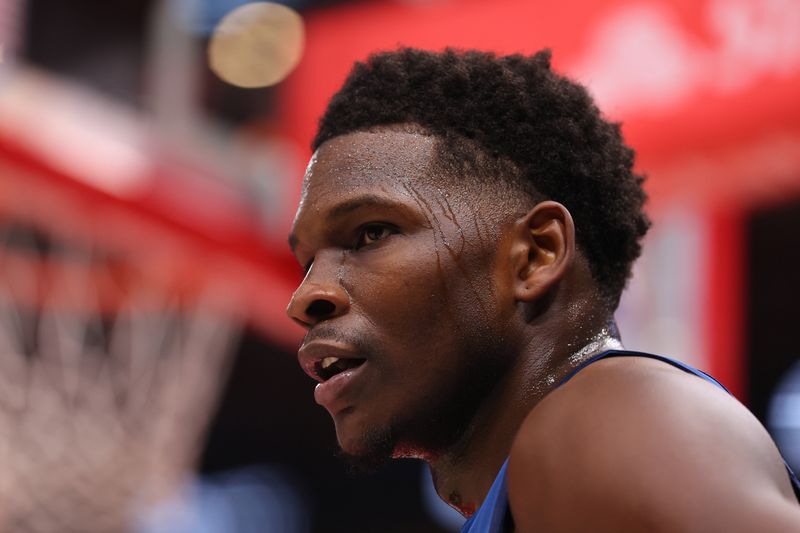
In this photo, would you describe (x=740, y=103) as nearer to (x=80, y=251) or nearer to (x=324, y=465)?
(x=80, y=251)

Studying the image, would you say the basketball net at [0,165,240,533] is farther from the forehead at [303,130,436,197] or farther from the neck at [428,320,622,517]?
the neck at [428,320,622,517]

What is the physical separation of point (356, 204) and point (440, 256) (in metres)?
0.17

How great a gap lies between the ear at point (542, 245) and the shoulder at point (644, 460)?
360 millimetres

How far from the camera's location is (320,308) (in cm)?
182

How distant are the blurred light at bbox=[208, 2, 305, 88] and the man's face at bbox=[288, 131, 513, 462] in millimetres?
5569

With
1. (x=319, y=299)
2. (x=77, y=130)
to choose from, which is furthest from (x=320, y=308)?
(x=77, y=130)

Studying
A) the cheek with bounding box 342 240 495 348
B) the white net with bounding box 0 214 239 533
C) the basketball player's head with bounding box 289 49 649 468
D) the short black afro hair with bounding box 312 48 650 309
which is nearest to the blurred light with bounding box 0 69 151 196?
the white net with bounding box 0 214 239 533

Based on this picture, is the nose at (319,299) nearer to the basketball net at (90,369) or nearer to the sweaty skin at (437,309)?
the sweaty skin at (437,309)

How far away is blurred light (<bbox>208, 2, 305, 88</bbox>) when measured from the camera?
7.82 m

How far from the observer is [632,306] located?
6590 millimetres

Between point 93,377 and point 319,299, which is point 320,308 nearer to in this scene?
point 319,299

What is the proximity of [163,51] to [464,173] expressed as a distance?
6.34 meters

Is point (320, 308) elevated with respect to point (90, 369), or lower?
elevated

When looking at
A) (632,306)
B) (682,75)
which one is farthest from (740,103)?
(632,306)
